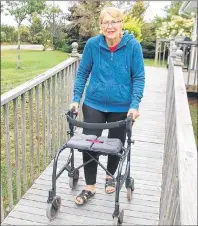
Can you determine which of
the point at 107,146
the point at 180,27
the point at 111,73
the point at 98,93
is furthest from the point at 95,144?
the point at 180,27

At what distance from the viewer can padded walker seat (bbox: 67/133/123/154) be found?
2139mm

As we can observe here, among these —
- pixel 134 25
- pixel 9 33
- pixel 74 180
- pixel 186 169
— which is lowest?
pixel 74 180

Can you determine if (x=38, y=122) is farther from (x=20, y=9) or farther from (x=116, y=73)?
(x=20, y=9)

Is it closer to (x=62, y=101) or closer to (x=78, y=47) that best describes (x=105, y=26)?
(x=78, y=47)

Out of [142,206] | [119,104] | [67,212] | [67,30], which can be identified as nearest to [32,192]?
[67,212]

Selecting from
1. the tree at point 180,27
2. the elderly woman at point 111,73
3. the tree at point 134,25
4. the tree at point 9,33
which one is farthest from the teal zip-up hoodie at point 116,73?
the tree at point 180,27

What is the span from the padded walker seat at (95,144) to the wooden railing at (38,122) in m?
0.50

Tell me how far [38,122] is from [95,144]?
0.93 meters

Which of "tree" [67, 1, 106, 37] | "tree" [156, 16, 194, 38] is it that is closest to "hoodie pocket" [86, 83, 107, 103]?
"tree" [67, 1, 106, 37]

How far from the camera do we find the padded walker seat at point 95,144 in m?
2.14

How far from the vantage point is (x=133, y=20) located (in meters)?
3.14

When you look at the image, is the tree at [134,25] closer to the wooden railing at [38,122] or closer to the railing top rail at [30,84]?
the wooden railing at [38,122]

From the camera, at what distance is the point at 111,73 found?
234 centimetres

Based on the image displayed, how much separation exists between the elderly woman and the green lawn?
32 cm
